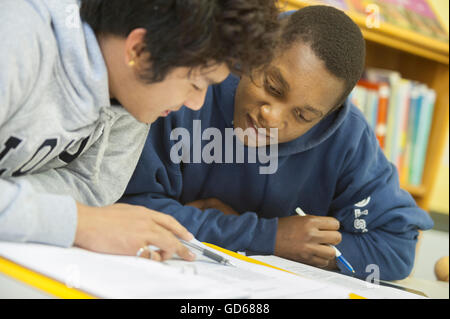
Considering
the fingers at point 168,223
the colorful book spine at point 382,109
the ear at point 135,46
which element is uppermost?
the ear at point 135,46

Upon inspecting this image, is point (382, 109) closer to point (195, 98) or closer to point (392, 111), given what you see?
point (392, 111)

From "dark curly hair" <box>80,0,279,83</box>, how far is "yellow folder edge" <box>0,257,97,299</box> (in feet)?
0.96

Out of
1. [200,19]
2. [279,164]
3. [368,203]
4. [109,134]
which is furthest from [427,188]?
[200,19]

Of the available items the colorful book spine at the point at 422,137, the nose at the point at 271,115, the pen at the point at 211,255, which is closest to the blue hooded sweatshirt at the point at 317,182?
the nose at the point at 271,115

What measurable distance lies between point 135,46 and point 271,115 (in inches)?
14.5

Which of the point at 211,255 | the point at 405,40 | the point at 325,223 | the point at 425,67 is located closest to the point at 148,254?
the point at 211,255

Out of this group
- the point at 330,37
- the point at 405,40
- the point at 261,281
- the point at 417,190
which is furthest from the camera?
the point at 417,190

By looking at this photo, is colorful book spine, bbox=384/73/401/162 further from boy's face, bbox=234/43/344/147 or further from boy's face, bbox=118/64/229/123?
boy's face, bbox=118/64/229/123

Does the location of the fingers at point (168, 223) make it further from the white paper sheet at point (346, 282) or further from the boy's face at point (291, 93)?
the boy's face at point (291, 93)

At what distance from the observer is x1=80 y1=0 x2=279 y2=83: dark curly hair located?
2.07 feet

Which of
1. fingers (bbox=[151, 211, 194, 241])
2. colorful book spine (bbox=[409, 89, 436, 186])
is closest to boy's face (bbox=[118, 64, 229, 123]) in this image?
fingers (bbox=[151, 211, 194, 241])

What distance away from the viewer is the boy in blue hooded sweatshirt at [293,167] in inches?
38.2

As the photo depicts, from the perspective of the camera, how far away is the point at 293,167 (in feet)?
3.83
